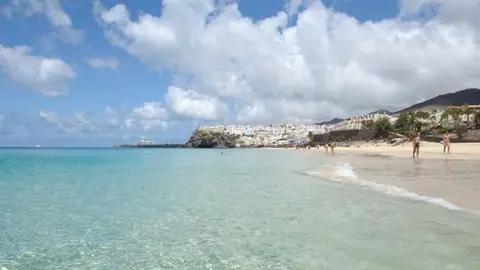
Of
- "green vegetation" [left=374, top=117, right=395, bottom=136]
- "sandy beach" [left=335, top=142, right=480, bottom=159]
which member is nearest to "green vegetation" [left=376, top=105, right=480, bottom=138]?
"green vegetation" [left=374, top=117, right=395, bottom=136]

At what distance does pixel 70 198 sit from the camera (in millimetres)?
16594

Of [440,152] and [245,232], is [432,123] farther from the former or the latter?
[245,232]

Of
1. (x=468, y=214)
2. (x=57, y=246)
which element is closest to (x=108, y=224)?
(x=57, y=246)

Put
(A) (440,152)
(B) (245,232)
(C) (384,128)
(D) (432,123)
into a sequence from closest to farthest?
(B) (245,232), (A) (440,152), (C) (384,128), (D) (432,123)

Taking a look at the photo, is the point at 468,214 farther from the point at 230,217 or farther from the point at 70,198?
the point at 70,198

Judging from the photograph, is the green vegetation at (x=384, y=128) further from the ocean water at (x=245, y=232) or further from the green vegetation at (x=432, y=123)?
the ocean water at (x=245, y=232)

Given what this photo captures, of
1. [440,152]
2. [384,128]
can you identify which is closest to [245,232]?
[440,152]

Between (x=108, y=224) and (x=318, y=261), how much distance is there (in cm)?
623

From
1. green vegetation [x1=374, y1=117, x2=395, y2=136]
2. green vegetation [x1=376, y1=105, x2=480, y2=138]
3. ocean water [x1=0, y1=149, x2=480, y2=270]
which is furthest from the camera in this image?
green vegetation [x1=374, y1=117, x2=395, y2=136]

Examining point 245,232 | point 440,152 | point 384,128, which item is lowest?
point 245,232

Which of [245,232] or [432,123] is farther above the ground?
[432,123]

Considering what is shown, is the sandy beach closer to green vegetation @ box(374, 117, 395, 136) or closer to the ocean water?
the ocean water

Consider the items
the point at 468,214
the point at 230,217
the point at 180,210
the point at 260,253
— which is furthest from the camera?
the point at 180,210

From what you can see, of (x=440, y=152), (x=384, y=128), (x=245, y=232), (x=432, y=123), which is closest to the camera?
(x=245, y=232)
